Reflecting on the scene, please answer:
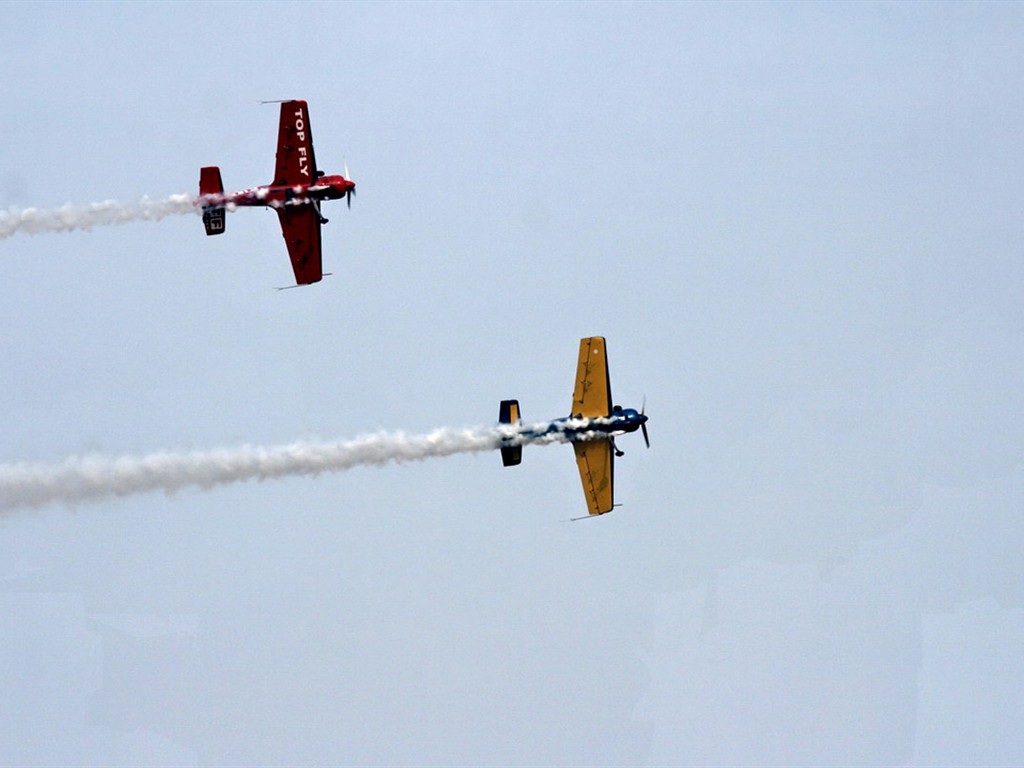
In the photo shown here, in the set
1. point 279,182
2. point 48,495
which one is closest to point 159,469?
point 48,495

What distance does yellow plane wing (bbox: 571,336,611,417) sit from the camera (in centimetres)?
6412

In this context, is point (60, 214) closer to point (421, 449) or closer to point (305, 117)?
point (305, 117)

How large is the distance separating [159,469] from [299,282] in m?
12.3

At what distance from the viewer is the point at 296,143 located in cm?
6488

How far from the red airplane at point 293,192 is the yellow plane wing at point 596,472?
11.1m

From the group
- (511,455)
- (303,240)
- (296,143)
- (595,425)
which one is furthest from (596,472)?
(296,143)

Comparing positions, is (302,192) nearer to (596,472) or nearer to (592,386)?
(592,386)

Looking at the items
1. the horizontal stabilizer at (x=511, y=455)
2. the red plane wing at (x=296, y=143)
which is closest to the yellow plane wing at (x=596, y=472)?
the horizontal stabilizer at (x=511, y=455)

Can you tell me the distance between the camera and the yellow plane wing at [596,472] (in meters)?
64.5

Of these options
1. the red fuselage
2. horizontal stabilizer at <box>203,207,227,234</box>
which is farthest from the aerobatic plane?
horizontal stabilizer at <box>203,207,227,234</box>

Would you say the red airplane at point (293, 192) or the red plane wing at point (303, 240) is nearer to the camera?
the red airplane at point (293, 192)

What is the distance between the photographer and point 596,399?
64188mm

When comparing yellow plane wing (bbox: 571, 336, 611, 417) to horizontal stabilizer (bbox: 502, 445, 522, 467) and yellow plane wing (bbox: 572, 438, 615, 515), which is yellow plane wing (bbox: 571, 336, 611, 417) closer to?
yellow plane wing (bbox: 572, 438, 615, 515)

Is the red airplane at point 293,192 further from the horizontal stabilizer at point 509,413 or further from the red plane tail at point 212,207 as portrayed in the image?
the horizontal stabilizer at point 509,413
